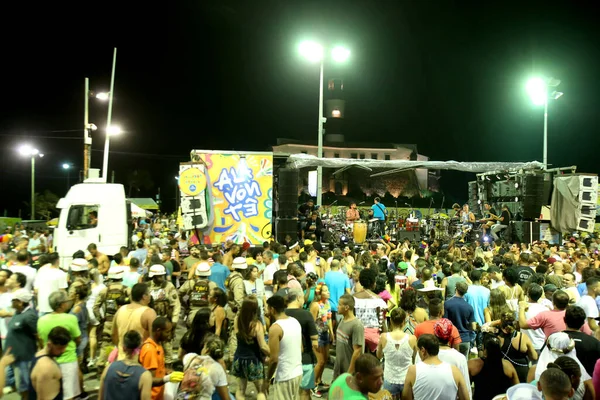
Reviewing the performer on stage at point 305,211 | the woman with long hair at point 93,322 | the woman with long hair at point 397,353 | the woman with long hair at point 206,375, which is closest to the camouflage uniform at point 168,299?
the woman with long hair at point 93,322

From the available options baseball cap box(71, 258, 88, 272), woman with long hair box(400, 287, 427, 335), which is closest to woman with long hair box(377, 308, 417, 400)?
woman with long hair box(400, 287, 427, 335)

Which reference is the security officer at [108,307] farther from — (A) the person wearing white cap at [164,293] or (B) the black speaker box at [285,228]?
(B) the black speaker box at [285,228]

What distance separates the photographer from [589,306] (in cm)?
581

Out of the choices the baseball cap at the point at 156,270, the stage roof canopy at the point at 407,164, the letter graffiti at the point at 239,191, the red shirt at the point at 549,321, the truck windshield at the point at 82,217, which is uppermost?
the stage roof canopy at the point at 407,164

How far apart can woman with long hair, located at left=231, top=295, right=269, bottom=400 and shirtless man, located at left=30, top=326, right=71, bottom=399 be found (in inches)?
66.4

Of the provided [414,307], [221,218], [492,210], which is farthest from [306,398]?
[492,210]

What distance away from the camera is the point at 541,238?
17.3 metres

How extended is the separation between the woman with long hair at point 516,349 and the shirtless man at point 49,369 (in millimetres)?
4209

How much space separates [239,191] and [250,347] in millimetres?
9555

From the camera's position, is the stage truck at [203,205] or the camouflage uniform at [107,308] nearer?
the camouflage uniform at [107,308]

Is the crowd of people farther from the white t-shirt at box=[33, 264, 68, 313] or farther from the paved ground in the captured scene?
the paved ground

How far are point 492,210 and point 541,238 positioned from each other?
10.1ft

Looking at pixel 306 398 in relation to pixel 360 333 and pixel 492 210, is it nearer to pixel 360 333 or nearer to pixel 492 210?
pixel 360 333

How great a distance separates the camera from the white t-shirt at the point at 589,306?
18.9ft
